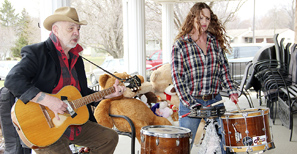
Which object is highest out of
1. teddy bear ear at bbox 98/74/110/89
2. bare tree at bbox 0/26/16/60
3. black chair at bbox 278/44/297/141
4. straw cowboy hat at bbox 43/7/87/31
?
straw cowboy hat at bbox 43/7/87/31

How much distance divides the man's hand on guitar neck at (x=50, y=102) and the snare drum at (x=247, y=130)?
53.2 inches

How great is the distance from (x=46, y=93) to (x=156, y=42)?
1139 cm

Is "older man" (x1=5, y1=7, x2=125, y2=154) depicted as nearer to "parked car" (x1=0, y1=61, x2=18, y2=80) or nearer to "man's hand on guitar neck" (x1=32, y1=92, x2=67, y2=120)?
"man's hand on guitar neck" (x1=32, y1=92, x2=67, y2=120)

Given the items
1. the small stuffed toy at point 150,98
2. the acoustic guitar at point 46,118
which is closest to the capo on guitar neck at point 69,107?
the acoustic guitar at point 46,118

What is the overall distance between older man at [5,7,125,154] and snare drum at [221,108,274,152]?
1.06 meters

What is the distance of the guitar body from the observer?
2256 mm

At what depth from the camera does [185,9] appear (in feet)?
41.5

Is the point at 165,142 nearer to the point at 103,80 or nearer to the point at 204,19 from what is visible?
the point at 204,19

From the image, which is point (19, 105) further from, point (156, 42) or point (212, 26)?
point (156, 42)

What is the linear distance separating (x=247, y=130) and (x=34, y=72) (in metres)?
1.79

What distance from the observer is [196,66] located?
2.82 meters

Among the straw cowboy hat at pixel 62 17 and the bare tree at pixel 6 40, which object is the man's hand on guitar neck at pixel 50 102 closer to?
the straw cowboy hat at pixel 62 17

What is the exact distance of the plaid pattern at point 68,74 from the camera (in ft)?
8.64

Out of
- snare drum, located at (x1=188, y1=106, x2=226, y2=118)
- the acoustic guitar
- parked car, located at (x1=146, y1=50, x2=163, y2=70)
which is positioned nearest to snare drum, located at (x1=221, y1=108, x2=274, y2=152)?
snare drum, located at (x1=188, y1=106, x2=226, y2=118)
